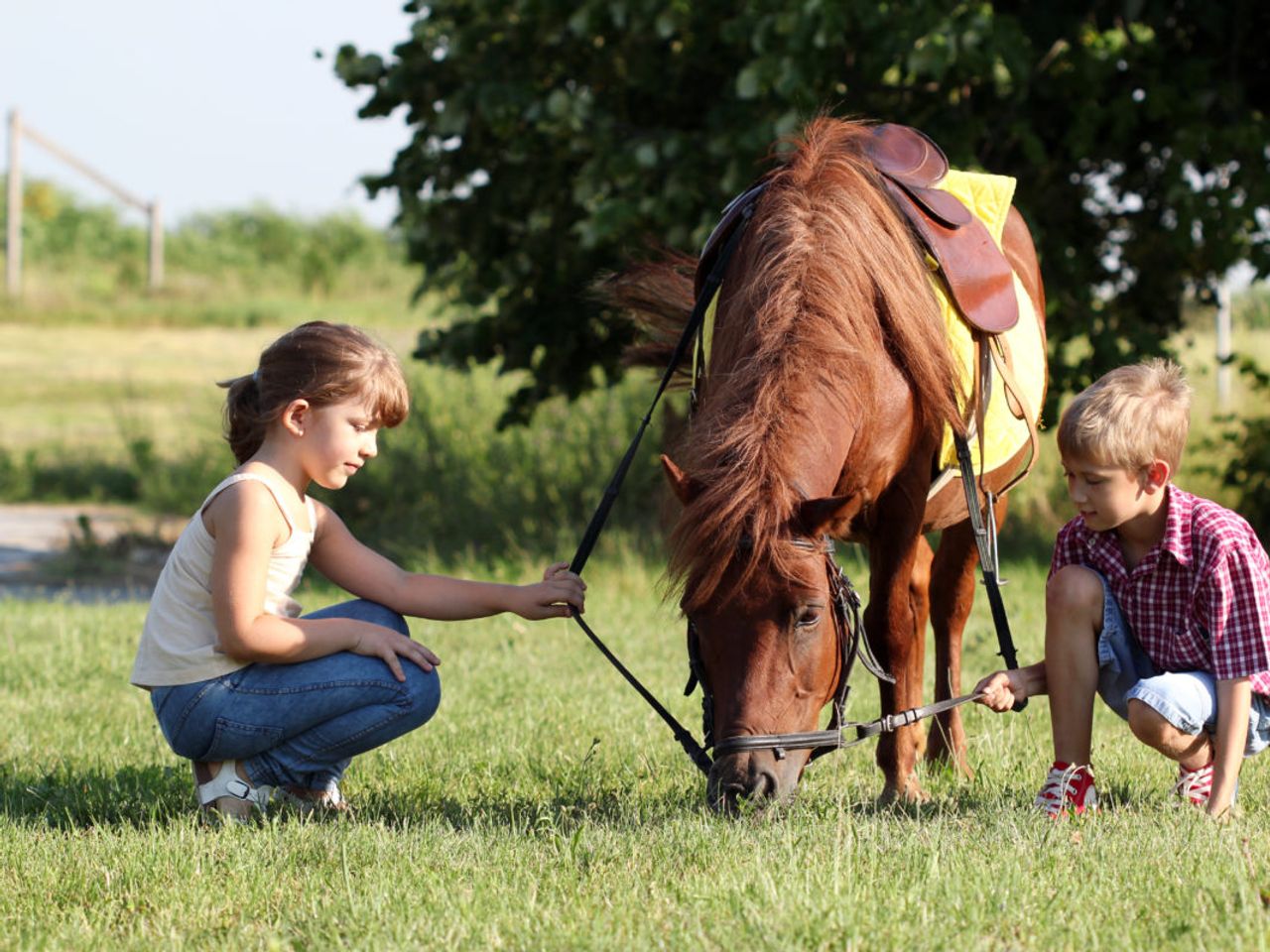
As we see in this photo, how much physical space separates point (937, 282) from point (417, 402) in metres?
8.36

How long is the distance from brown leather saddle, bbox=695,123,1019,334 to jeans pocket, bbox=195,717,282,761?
5.44ft

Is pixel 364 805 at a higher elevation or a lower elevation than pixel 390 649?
lower

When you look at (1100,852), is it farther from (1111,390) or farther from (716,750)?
(1111,390)

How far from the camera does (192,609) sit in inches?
136

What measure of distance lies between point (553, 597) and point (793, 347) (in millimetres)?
849

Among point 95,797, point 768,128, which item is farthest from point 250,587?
point 768,128

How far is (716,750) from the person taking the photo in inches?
120

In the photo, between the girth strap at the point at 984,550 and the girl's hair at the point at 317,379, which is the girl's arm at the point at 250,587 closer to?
the girl's hair at the point at 317,379

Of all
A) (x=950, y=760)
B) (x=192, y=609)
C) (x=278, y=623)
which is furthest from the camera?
(x=950, y=760)

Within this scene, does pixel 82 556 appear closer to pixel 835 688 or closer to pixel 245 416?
pixel 245 416

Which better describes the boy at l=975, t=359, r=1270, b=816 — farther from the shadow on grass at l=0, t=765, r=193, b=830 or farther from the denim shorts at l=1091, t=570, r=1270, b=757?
the shadow on grass at l=0, t=765, r=193, b=830

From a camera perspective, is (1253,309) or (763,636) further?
(1253,309)

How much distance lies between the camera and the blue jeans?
3.39 metres

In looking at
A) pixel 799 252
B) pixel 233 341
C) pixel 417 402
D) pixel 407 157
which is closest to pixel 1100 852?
pixel 799 252
